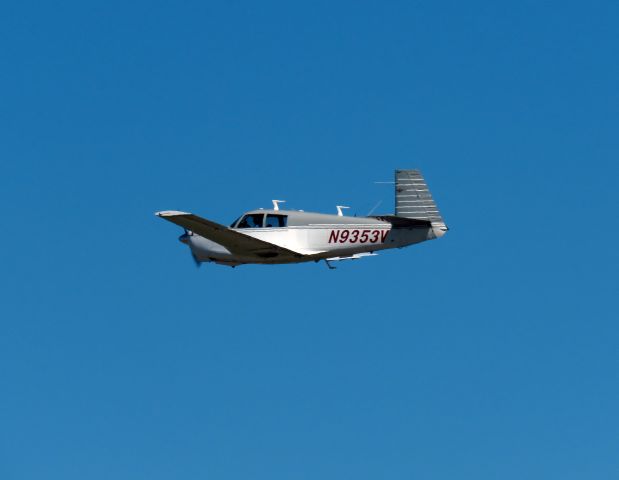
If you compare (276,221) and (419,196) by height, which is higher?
(276,221)

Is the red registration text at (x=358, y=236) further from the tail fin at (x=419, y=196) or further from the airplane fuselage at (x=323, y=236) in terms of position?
A: the tail fin at (x=419, y=196)

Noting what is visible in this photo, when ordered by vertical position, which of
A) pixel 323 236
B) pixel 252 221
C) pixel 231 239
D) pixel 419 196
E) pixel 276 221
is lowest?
pixel 231 239

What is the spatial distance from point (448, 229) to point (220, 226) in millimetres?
7081

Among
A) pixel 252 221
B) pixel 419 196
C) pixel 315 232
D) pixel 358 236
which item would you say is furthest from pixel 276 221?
pixel 419 196

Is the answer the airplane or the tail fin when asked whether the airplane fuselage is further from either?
the tail fin

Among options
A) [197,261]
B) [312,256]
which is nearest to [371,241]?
[312,256]

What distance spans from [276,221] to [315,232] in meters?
1.36

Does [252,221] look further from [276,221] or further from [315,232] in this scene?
[315,232]

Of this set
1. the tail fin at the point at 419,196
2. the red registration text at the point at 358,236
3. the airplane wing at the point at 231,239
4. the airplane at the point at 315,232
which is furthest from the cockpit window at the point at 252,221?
the tail fin at the point at 419,196

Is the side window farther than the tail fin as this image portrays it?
Yes

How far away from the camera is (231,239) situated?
62906mm

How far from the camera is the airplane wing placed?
61969mm

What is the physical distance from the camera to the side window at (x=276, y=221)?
63594mm

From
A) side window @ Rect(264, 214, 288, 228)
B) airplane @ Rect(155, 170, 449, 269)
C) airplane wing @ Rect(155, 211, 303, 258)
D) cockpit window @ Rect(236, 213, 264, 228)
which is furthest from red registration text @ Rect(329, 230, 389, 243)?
cockpit window @ Rect(236, 213, 264, 228)
